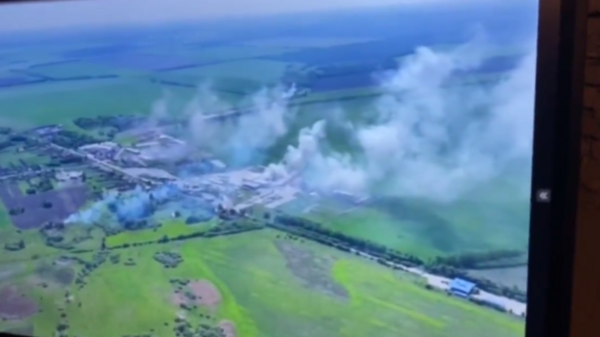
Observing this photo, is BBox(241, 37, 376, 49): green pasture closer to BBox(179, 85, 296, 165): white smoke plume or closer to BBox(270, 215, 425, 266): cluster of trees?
BBox(179, 85, 296, 165): white smoke plume

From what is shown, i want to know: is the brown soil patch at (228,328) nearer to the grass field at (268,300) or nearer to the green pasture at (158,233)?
the grass field at (268,300)

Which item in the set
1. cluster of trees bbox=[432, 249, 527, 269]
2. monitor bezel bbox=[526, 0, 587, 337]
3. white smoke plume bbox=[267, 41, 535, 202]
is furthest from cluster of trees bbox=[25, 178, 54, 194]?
monitor bezel bbox=[526, 0, 587, 337]

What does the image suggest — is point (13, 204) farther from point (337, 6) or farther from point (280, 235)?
point (337, 6)

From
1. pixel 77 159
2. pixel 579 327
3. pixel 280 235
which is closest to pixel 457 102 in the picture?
pixel 280 235

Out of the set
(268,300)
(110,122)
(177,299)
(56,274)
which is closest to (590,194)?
(268,300)

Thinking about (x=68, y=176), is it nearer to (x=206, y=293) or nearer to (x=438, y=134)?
(x=206, y=293)

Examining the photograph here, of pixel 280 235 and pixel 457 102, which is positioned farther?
pixel 280 235
